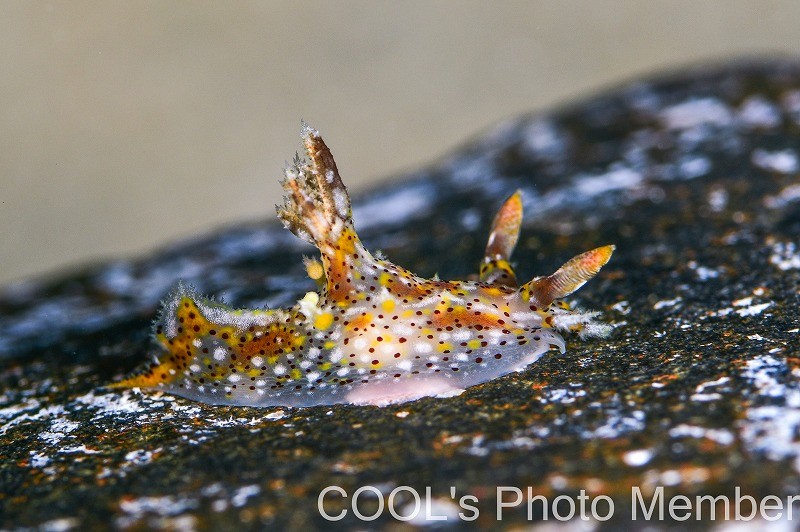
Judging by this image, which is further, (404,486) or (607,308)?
(607,308)

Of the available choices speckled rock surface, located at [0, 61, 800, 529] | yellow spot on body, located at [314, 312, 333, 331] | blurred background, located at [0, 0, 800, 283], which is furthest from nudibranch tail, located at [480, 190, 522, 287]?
blurred background, located at [0, 0, 800, 283]

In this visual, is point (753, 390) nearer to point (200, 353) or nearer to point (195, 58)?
point (200, 353)

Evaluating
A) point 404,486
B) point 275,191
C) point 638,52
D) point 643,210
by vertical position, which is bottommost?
point 404,486

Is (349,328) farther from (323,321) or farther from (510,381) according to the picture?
(510,381)

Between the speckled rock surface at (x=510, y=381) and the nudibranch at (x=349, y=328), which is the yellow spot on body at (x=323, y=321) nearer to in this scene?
the nudibranch at (x=349, y=328)

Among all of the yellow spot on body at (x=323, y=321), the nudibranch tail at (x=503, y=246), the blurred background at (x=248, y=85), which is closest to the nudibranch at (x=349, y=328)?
the yellow spot on body at (x=323, y=321)

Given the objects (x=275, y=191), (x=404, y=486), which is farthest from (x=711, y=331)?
(x=275, y=191)
